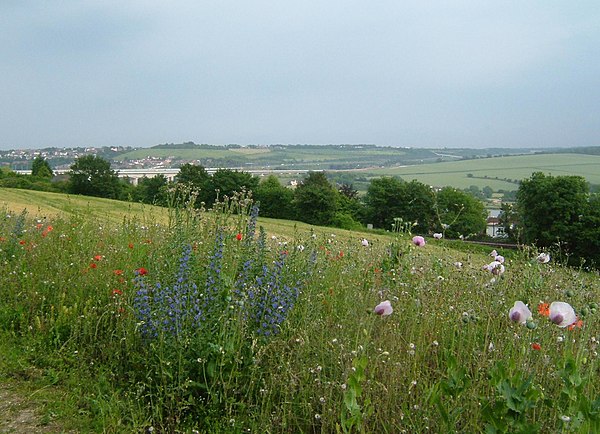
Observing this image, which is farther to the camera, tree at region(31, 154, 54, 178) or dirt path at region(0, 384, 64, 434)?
tree at region(31, 154, 54, 178)

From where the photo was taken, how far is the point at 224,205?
680cm

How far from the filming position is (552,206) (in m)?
49.4

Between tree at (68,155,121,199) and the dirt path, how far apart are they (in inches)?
2574

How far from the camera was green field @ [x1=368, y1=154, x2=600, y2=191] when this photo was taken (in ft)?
222

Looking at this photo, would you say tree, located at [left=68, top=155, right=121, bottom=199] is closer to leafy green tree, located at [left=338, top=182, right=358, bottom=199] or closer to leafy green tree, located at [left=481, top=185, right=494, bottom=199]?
leafy green tree, located at [left=338, top=182, right=358, bottom=199]

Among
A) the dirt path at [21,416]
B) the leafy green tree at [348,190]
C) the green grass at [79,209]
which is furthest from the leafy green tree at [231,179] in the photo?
the dirt path at [21,416]

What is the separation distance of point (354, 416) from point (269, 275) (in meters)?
2.12

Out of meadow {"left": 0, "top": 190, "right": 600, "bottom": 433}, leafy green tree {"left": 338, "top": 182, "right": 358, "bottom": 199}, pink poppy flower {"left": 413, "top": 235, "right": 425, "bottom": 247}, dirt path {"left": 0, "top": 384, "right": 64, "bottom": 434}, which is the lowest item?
leafy green tree {"left": 338, "top": 182, "right": 358, "bottom": 199}

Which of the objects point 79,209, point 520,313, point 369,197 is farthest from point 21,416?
point 369,197

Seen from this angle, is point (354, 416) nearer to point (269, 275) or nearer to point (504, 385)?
point (504, 385)

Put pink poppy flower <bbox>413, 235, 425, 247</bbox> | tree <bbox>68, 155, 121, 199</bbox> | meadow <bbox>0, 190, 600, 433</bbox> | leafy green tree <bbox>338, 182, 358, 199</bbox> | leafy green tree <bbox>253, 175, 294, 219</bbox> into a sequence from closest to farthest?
meadow <bbox>0, 190, 600, 433</bbox>
pink poppy flower <bbox>413, 235, 425, 247</bbox>
tree <bbox>68, 155, 121, 199</bbox>
leafy green tree <bbox>253, 175, 294, 219</bbox>
leafy green tree <bbox>338, 182, 358, 199</bbox>

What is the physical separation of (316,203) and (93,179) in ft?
91.5

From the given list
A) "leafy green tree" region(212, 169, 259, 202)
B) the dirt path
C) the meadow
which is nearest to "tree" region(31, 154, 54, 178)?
"leafy green tree" region(212, 169, 259, 202)

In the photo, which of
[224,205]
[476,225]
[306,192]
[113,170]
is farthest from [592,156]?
[224,205]
